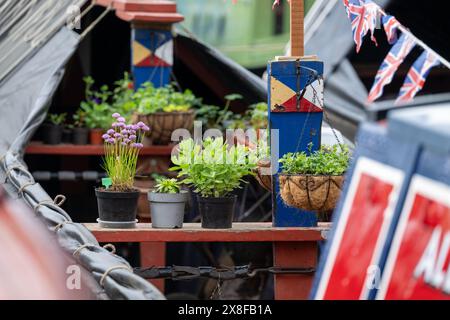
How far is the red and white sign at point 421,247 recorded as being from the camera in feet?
7.99

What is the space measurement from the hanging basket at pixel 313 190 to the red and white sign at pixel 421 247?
97.0 inches

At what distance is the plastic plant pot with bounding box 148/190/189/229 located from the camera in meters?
5.40

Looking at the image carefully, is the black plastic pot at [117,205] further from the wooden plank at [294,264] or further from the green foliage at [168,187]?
the wooden plank at [294,264]

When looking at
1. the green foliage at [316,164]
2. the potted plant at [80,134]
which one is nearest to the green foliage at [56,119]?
the potted plant at [80,134]

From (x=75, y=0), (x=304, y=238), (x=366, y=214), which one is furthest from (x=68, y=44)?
(x=366, y=214)

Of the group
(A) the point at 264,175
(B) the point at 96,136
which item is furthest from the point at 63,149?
(A) the point at 264,175

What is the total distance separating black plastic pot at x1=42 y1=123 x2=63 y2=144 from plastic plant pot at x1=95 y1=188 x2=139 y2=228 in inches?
129

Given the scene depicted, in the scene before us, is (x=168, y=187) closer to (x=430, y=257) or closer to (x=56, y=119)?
(x=430, y=257)

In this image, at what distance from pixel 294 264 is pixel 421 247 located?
319cm

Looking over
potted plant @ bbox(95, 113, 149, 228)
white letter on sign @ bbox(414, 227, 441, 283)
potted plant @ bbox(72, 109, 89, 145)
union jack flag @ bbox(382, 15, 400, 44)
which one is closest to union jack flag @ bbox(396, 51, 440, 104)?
union jack flag @ bbox(382, 15, 400, 44)

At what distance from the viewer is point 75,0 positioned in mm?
8227
